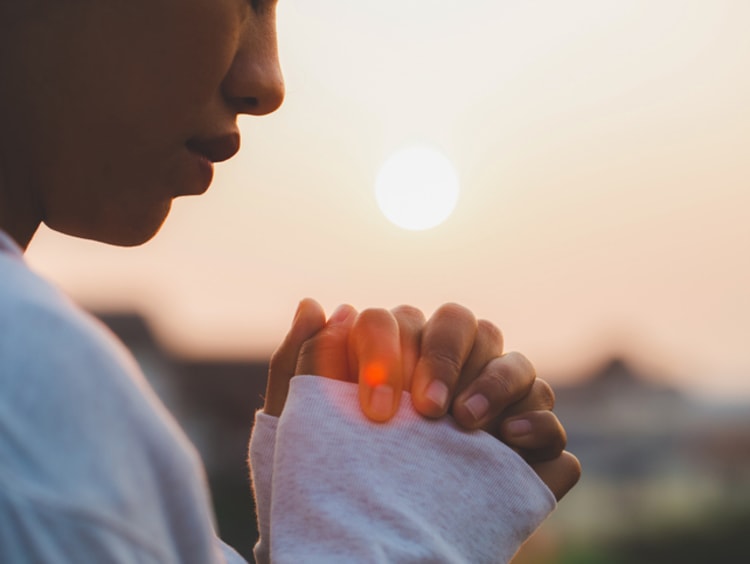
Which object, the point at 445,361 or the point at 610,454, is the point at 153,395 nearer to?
the point at 445,361

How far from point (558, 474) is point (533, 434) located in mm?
109

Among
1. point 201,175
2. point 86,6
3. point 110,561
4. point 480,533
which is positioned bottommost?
point 480,533

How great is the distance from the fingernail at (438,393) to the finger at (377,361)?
0.04 metres

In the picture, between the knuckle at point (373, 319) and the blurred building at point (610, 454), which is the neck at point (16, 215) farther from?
the blurred building at point (610, 454)

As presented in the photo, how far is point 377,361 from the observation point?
4.67 ft

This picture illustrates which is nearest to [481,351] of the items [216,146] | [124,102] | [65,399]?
[216,146]

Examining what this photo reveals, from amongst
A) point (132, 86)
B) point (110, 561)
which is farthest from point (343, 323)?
point (110, 561)

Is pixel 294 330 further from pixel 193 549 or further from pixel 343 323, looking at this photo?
pixel 193 549

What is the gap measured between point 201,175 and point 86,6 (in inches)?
11.6

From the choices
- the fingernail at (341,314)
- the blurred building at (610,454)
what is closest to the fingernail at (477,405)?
the fingernail at (341,314)

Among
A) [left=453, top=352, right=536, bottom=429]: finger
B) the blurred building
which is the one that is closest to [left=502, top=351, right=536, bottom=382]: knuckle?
[left=453, top=352, right=536, bottom=429]: finger

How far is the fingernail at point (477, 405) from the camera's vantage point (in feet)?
4.66

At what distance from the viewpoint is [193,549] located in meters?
0.92

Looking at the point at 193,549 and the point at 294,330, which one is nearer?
the point at 193,549
